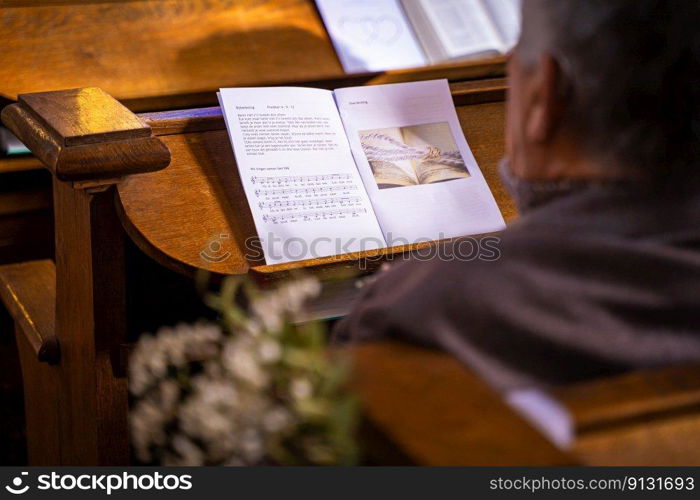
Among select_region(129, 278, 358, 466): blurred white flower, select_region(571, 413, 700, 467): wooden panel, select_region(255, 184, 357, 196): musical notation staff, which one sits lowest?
select_region(255, 184, 357, 196): musical notation staff

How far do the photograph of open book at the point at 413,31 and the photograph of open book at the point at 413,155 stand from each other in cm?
66

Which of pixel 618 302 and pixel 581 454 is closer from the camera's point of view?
pixel 581 454

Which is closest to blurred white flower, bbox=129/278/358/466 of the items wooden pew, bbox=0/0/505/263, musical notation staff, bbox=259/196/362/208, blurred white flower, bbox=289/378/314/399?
blurred white flower, bbox=289/378/314/399

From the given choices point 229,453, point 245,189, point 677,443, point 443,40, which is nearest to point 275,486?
point 229,453

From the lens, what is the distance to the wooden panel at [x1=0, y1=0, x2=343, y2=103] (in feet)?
8.36

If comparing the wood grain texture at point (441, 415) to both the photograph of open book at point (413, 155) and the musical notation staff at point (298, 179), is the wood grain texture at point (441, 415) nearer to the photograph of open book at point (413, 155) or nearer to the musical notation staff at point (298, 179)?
the musical notation staff at point (298, 179)

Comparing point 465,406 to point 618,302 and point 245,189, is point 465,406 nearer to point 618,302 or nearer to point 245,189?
point 618,302

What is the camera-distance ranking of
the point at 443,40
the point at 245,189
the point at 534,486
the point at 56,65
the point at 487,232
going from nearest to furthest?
the point at 534,486
the point at 245,189
the point at 487,232
the point at 56,65
the point at 443,40

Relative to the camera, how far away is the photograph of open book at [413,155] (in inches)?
79.8

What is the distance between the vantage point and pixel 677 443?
2.93 feet

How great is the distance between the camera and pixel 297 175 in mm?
1935

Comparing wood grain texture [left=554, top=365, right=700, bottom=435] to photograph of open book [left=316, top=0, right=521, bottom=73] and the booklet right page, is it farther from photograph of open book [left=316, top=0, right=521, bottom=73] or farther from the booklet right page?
photograph of open book [left=316, top=0, right=521, bottom=73]

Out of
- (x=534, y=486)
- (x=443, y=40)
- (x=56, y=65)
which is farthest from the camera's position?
(x=443, y=40)

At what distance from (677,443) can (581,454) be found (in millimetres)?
111
